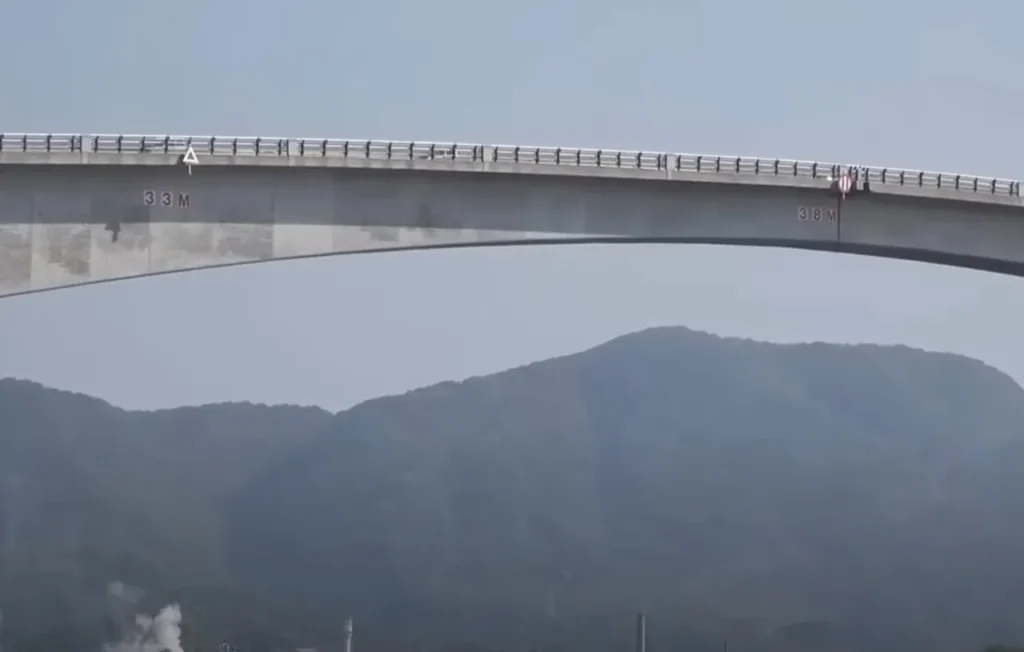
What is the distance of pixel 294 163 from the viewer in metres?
49.2

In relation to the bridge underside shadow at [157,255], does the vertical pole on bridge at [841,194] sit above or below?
above

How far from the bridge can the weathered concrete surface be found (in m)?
0.05

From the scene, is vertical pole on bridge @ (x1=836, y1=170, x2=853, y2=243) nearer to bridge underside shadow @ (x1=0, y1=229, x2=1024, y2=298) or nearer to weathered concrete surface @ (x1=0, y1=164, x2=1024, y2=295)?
weathered concrete surface @ (x1=0, y1=164, x2=1024, y2=295)

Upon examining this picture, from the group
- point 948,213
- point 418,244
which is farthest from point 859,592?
point 418,244

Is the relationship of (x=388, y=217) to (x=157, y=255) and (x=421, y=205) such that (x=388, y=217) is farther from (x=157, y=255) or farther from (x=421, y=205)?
(x=157, y=255)

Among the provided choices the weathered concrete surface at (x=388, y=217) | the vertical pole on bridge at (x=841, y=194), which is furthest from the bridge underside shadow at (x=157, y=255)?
the vertical pole on bridge at (x=841, y=194)

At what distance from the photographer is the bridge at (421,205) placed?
47406 mm

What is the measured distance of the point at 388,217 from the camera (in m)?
50.8

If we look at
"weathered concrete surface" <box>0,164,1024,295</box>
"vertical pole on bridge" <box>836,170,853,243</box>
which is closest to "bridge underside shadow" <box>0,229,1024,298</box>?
"weathered concrete surface" <box>0,164,1024,295</box>

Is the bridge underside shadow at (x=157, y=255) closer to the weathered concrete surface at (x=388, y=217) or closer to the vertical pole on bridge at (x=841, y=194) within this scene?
the weathered concrete surface at (x=388, y=217)

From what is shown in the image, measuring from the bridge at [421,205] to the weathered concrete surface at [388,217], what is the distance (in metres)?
0.05

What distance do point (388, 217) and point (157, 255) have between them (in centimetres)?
742

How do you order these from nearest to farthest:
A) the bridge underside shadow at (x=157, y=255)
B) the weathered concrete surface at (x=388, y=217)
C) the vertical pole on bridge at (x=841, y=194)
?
the bridge underside shadow at (x=157, y=255)
the weathered concrete surface at (x=388, y=217)
the vertical pole on bridge at (x=841, y=194)

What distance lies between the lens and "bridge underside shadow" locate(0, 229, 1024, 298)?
1842 inches
